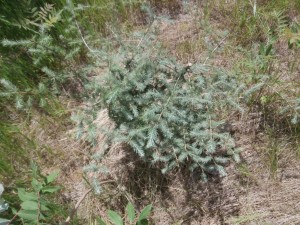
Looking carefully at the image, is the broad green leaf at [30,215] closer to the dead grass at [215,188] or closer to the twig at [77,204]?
the twig at [77,204]

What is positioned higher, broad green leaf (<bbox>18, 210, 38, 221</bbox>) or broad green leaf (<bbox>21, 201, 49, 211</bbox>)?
broad green leaf (<bbox>21, 201, 49, 211</bbox>)

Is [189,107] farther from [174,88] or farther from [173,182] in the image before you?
[173,182]

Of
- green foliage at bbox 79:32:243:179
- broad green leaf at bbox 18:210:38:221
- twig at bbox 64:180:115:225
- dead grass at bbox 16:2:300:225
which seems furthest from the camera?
dead grass at bbox 16:2:300:225

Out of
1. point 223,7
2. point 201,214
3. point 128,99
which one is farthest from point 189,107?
point 223,7

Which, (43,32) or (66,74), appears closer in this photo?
(43,32)

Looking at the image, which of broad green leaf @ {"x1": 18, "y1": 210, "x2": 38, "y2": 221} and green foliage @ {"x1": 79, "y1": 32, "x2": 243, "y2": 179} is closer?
broad green leaf @ {"x1": 18, "y1": 210, "x2": 38, "y2": 221}

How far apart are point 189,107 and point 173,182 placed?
472 millimetres

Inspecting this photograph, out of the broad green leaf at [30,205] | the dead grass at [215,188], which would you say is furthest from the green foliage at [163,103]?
the broad green leaf at [30,205]

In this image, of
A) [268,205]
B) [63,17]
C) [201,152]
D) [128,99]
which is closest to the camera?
[128,99]

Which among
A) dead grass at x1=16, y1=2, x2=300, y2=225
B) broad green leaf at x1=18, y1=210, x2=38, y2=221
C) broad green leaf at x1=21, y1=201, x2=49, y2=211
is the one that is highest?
broad green leaf at x1=21, y1=201, x2=49, y2=211

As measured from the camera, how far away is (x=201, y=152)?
2.08 m

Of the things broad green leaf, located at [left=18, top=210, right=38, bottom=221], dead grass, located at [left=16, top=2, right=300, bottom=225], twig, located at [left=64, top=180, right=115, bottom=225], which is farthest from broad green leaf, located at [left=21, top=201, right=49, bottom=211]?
dead grass, located at [left=16, top=2, right=300, bottom=225]

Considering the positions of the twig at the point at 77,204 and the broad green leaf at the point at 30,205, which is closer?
the broad green leaf at the point at 30,205

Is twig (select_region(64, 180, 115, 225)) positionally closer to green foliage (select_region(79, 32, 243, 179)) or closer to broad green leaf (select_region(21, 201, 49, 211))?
green foliage (select_region(79, 32, 243, 179))
